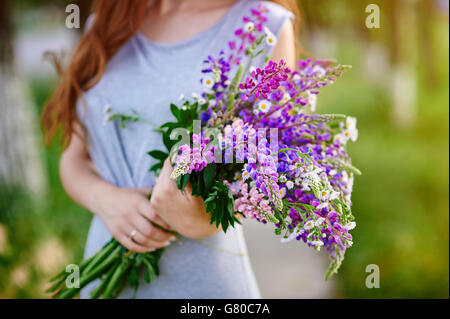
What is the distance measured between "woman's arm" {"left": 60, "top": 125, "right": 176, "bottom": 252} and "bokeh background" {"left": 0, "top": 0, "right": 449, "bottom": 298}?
48 cm

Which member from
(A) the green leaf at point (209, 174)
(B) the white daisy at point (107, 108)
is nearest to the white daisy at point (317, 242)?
(A) the green leaf at point (209, 174)

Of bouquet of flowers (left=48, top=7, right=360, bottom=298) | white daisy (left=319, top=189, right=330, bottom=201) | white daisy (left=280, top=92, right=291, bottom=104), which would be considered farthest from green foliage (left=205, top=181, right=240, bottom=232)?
white daisy (left=280, top=92, right=291, bottom=104)

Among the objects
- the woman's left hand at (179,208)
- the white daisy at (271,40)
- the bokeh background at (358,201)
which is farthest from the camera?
the bokeh background at (358,201)

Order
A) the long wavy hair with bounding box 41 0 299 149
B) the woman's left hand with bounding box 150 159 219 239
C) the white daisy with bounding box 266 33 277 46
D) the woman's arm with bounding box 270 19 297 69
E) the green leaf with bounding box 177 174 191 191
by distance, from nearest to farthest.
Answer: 1. the green leaf with bounding box 177 174 191 191
2. the woman's left hand with bounding box 150 159 219 239
3. the white daisy with bounding box 266 33 277 46
4. the woman's arm with bounding box 270 19 297 69
5. the long wavy hair with bounding box 41 0 299 149

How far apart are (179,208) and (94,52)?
83 cm

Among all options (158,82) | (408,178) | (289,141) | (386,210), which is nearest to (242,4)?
(158,82)

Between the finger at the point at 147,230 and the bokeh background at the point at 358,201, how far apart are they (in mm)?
858

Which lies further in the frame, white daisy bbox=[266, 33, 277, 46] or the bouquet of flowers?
white daisy bbox=[266, 33, 277, 46]

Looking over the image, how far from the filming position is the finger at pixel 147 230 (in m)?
1.52

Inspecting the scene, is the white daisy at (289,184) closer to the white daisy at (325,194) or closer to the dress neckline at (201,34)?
the white daisy at (325,194)

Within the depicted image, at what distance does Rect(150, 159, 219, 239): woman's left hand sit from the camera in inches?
52.7

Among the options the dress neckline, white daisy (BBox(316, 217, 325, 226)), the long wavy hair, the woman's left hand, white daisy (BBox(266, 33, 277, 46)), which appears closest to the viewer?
white daisy (BBox(316, 217, 325, 226))

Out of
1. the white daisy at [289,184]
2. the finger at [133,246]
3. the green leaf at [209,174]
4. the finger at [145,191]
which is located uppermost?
the green leaf at [209,174]

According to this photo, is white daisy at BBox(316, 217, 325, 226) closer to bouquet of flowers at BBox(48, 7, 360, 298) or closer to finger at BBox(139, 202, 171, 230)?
bouquet of flowers at BBox(48, 7, 360, 298)
